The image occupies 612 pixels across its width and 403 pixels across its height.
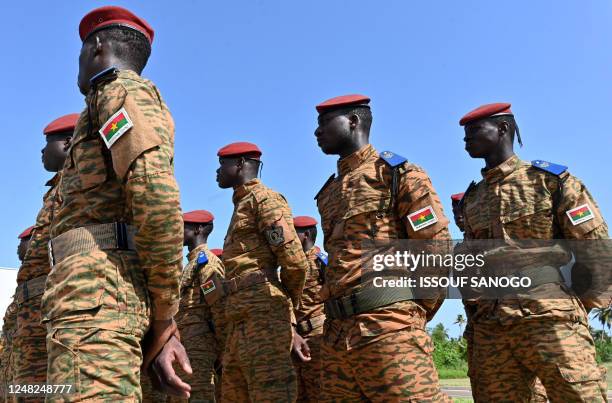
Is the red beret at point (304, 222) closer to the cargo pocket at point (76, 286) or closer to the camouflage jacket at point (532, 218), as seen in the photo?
the camouflage jacket at point (532, 218)

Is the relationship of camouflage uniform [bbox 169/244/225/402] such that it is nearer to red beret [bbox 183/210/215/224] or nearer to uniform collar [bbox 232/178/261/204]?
red beret [bbox 183/210/215/224]

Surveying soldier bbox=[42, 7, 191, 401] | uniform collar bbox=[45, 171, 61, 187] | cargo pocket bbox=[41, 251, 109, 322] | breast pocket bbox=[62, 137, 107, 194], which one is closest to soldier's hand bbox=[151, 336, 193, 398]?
soldier bbox=[42, 7, 191, 401]

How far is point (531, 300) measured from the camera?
14.8 ft

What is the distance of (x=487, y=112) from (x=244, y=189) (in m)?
2.65

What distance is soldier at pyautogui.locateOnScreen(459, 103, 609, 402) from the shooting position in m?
4.32

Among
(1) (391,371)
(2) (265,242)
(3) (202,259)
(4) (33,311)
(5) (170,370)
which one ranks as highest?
(3) (202,259)

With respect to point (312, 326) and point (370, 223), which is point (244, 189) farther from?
point (370, 223)

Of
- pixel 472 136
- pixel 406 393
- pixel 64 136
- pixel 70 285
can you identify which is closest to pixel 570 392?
pixel 406 393

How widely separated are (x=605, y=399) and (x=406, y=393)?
178 centimetres

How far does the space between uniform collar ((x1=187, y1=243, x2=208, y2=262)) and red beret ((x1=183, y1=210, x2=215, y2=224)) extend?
35 centimetres

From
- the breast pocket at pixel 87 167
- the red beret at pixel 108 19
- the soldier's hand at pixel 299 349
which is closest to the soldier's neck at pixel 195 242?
the soldier's hand at pixel 299 349

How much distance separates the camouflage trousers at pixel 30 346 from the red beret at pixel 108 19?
201 centimetres

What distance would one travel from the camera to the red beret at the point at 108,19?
291 cm

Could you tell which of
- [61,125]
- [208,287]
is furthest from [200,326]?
[61,125]
